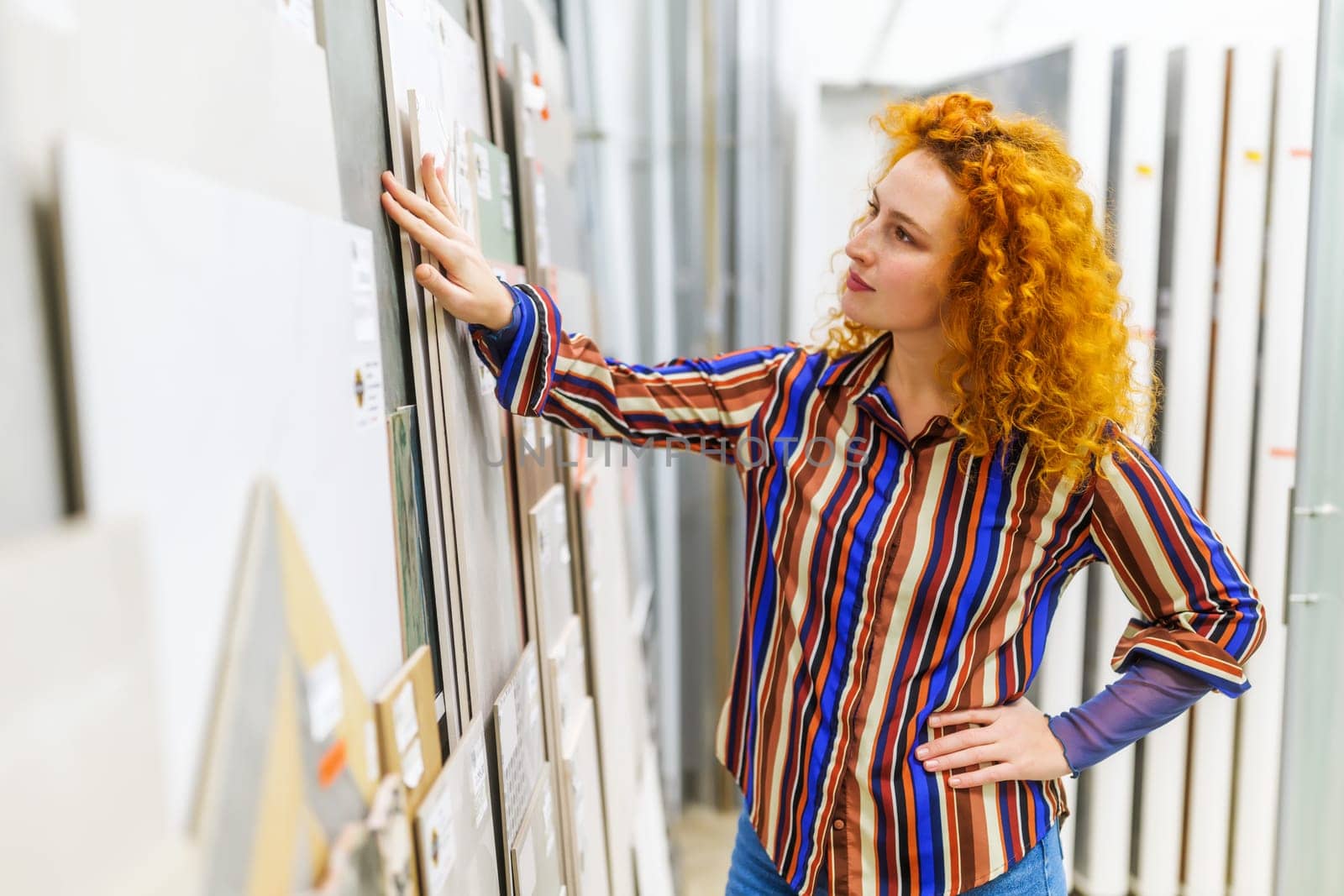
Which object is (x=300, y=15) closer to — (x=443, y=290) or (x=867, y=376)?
(x=443, y=290)

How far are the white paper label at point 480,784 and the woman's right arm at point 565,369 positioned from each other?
0.39m

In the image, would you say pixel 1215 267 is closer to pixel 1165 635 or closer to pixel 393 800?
pixel 1165 635

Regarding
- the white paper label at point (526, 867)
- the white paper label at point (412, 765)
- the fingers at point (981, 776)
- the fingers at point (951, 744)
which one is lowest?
the white paper label at point (526, 867)

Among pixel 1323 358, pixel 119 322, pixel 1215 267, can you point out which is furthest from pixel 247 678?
pixel 1215 267

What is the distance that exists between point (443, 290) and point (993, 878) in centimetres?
94

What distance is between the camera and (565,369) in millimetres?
1102

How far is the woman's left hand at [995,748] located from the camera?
3.58ft

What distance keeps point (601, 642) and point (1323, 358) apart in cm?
133

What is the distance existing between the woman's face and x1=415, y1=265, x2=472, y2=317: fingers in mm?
463

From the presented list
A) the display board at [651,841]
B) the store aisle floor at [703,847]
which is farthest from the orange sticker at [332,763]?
the store aisle floor at [703,847]

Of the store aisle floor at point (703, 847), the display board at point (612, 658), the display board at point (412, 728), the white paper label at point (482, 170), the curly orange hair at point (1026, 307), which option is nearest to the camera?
the display board at point (412, 728)

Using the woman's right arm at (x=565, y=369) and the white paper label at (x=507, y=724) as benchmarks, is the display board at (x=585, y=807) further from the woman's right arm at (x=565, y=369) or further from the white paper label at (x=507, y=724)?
the woman's right arm at (x=565, y=369)

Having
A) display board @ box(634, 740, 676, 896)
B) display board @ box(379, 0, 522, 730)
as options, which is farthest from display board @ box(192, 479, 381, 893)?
display board @ box(634, 740, 676, 896)

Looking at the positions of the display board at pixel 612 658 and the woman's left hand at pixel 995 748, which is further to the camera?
the display board at pixel 612 658
